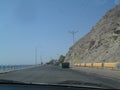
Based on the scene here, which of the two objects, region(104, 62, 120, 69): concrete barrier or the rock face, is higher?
the rock face

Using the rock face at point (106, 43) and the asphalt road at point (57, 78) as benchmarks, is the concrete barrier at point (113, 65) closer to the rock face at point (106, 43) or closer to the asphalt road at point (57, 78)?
the asphalt road at point (57, 78)

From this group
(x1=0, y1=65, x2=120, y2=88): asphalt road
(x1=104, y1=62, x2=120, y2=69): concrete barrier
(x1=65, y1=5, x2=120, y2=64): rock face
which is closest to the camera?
(x1=0, y1=65, x2=120, y2=88): asphalt road

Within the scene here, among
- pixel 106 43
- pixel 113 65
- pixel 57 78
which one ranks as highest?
pixel 106 43

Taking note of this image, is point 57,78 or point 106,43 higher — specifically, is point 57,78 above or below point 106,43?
below

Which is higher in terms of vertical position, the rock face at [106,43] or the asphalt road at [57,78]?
the rock face at [106,43]

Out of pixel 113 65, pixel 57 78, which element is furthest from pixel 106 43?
pixel 57 78

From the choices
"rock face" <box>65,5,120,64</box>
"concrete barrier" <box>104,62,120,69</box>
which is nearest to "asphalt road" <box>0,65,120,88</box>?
"concrete barrier" <box>104,62,120,69</box>

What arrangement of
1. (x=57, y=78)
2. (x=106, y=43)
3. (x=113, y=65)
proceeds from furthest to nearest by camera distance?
(x=106, y=43), (x=113, y=65), (x=57, y=78)

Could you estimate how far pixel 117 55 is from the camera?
3295 inches

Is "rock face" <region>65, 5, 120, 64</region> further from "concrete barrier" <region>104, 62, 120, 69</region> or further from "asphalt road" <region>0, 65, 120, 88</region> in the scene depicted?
"asphalt road" <region>0, 65, 120, 88</region>

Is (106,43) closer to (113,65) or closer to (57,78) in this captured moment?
(113,65)

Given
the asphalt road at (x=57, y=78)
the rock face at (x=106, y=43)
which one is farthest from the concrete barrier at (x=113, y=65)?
the rock face at (x=106, y=43)

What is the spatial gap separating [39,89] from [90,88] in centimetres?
90

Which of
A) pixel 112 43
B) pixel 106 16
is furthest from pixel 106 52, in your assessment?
pixel 106 16
